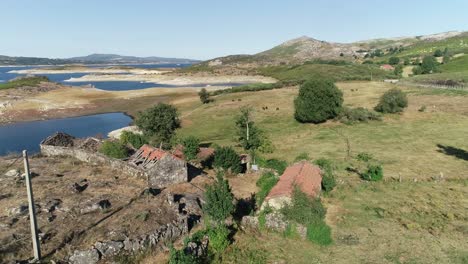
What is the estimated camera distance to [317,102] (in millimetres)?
67062

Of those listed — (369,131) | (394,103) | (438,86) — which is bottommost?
(369,131)

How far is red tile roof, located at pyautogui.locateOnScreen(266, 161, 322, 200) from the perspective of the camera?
27.6 metres

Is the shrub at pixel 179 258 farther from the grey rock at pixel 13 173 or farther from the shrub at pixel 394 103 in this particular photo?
the shrub at pixel 394 103

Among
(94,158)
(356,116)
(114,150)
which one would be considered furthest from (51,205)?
(356,116)

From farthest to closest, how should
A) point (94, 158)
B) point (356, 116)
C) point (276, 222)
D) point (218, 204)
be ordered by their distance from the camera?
1. point (356, 116)
2. point (94, 158)
3. point (276, 222)
4. point (218, 204)

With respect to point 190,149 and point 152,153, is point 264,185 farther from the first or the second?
point 190,149

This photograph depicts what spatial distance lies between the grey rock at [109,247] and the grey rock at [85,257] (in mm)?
445

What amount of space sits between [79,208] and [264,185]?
15.5m

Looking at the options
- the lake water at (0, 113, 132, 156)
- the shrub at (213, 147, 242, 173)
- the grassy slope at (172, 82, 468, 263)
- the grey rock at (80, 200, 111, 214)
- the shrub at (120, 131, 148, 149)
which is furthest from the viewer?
the lake water at (0, 113, 132, 156)

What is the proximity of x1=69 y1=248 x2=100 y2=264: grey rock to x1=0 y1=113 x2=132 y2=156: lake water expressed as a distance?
50178mm

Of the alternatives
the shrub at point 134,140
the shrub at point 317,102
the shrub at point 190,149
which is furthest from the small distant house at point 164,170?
the shrub at point 317,102

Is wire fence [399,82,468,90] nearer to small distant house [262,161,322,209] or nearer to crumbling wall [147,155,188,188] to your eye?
small distant house [262,161,322,209]

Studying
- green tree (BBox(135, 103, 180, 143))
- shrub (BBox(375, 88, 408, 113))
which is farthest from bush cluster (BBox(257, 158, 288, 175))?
shrub (BBox(375, 88, 408, 113))

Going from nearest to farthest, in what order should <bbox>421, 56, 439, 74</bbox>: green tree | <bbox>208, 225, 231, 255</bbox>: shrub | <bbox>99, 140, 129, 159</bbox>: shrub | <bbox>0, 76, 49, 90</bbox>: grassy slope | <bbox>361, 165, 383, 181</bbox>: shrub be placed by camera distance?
<bbox>208, 225, 231, 255</bbox>: shrub
<bbox>361, 165, 383, 181</bbox>: shrub
<bbox>99, 140, 129, 159</bbox>: shrub
<bbox>0, 76, 49, 90</bbox>: grassy slope
<bbox>421, 56, 439, 74</bbox>: green tree
